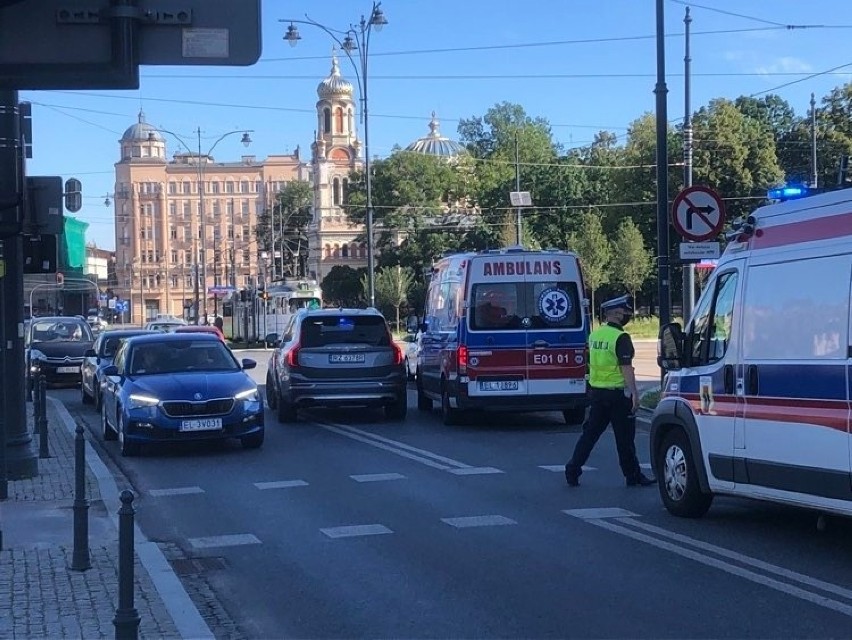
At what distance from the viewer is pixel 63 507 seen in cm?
1089

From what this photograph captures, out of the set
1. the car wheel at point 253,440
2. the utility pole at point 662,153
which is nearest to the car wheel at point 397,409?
the car wheel at point 253,440

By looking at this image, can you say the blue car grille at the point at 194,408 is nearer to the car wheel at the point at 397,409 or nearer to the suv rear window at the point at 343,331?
the suv rear window at the point at 343,331

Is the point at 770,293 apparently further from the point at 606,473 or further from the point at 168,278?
the point at 168,278

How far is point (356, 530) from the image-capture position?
971cm

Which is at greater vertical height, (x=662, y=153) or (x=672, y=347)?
(x=662, y=153)

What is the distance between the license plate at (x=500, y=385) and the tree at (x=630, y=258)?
159ft

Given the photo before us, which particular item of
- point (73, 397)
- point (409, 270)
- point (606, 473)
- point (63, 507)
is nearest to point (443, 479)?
point (606, 473)

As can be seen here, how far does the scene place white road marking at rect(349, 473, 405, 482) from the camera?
12.6 meters

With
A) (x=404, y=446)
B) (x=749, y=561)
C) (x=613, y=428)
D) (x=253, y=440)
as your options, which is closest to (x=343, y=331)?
(x=404, y=446)

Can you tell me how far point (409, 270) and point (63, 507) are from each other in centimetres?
6995

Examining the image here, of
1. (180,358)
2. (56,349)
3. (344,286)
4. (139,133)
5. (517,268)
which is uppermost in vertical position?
(139,133)

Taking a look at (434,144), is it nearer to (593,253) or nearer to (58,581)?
(593,253)

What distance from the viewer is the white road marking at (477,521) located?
32.3ft

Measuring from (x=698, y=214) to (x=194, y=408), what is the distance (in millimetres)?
7219
